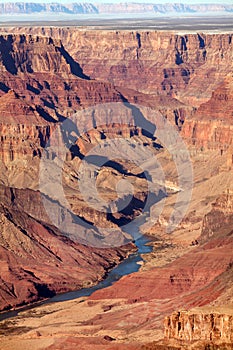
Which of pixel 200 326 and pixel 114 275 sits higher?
pixel 200 326

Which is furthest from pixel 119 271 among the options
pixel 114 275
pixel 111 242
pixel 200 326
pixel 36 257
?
pixel 200 326

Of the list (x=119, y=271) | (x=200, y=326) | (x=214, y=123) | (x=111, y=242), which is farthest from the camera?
(x=214, y=123)

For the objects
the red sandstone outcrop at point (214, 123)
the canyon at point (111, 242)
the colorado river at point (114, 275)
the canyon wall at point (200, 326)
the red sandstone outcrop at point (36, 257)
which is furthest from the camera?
the red sandstone outcrop at point (214, 123)

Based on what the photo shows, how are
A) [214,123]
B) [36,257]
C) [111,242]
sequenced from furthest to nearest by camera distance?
1. [214,123]
2. [111,242]
3. [36,257]

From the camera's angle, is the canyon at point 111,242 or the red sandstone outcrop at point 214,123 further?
the red sandstone outcrop at point 214,123

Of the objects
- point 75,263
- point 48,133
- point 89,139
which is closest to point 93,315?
point 75,263

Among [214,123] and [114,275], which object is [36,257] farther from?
[214,123]

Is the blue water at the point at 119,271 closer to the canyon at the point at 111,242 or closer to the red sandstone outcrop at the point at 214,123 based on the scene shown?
the canyon at the point at 111,242

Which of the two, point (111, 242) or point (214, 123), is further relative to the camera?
point (214, 123)

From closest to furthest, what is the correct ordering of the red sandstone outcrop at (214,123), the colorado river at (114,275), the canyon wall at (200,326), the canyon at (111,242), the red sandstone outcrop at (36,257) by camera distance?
the canyon wall at (200,326), the canyon at (111,242), the colorado river at (114,275), the red sandstone outcrop at (36,257), the red sandstone outcrop at (214,123)

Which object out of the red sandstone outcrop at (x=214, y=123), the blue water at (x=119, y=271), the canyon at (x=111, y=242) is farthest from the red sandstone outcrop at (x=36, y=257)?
the red sandstone outcrop at (x=214, y=123)

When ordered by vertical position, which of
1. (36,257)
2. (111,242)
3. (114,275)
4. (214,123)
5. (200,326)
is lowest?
(111,242)

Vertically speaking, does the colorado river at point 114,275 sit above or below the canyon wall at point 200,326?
below
